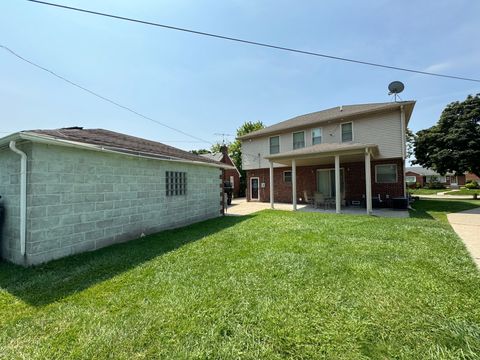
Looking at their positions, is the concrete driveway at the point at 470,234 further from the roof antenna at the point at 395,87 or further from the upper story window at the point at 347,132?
the roof antenna at the point at 395,87

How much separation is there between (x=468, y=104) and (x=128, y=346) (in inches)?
948

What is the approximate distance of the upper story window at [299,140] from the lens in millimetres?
15709

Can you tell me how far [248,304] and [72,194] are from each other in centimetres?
454

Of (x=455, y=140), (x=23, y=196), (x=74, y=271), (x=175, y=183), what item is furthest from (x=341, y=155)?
(x=23, y=196)

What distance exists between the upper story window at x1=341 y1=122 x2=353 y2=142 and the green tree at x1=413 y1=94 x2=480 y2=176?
25.9ft

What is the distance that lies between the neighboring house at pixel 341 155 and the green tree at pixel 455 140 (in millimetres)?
4652

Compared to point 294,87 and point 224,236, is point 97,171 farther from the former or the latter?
point 294,87

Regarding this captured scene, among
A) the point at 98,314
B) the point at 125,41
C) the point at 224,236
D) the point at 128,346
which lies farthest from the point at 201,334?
the point at 125,41

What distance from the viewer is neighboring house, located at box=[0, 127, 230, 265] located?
4184 mm

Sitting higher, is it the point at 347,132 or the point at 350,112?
the point at 350,112

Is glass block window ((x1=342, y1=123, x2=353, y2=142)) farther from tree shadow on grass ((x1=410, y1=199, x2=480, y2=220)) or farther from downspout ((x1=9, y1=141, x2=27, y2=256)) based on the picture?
downspout ((x1=9, y1=141, x2=27, y2=256))

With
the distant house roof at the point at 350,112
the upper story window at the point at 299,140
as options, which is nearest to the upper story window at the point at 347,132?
the distant house roof at the point at 350,112

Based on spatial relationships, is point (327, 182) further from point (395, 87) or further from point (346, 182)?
point (395, 87)

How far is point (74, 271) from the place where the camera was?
3.94 metres
